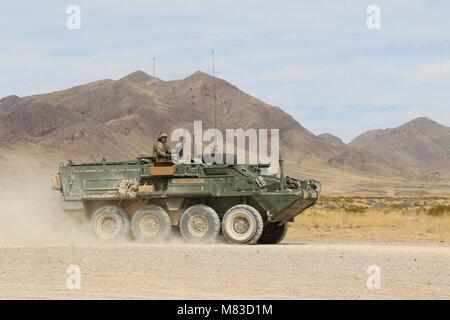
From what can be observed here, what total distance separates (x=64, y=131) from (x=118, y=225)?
112 metres

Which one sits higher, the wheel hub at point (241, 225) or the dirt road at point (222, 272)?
the wheel hub at point (241, 225)

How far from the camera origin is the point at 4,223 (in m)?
26.4

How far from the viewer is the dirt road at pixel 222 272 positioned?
12922mm

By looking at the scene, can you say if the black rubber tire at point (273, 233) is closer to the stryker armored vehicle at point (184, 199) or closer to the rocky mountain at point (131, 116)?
the stryker armored vehicle at point (184, 199)

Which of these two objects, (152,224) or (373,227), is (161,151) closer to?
(152,224)

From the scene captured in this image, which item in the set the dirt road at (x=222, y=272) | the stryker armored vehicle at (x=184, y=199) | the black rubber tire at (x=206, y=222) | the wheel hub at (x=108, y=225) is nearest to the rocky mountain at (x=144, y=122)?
the stryker armored vehicle at (x=184, y=199)

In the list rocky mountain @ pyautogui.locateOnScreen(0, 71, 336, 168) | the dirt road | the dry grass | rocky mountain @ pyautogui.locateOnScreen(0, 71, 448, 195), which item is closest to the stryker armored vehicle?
the dirt road

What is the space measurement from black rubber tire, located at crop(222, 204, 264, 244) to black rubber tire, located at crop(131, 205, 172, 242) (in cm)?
158

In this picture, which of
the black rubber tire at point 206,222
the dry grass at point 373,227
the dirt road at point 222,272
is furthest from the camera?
the dry grass at point 373,227

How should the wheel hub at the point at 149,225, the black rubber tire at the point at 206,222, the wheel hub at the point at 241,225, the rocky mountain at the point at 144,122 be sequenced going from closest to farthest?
the wheel hub at the point at 241,225
the black rubber tire at the point at 206,222
the wheel hub at the point at 149,225
the rocky mountain at the point at 144,122

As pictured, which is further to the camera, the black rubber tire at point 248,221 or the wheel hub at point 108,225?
the wheel hub at point 108,225

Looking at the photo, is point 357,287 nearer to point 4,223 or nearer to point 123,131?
point 4,223

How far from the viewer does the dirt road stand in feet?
42.4
